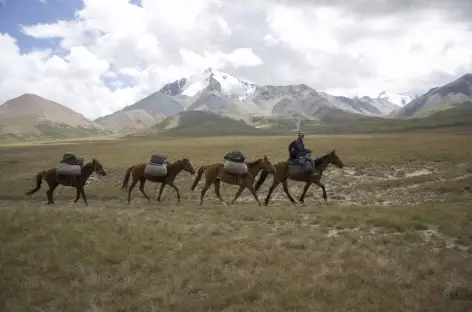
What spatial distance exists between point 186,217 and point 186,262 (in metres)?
Answer: 5.33

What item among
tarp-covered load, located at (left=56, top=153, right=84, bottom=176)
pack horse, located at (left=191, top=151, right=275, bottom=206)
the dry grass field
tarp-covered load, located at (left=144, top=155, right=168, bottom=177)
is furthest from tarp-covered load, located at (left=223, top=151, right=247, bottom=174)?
tarp-covered load, located at (left=56, top=153, right=84, bottom=176)

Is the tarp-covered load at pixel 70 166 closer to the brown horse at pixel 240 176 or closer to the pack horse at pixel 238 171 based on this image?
the brown horse at pixel 240 176

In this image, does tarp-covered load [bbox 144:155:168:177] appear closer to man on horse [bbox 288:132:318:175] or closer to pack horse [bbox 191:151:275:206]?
pack horse [bbox 191:151:275:206]

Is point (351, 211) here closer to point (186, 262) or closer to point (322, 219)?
point (322, 219)

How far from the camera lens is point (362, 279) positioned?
805 centimetres

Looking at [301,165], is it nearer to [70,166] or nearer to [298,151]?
[298,151]

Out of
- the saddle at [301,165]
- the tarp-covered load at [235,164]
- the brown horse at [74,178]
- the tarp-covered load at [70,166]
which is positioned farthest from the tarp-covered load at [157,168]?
the saddle at [301,165]

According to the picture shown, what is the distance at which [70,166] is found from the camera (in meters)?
19.9

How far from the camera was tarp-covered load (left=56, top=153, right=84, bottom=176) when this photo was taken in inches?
781

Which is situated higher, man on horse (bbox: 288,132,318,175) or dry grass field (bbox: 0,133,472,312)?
man on horse (bbox: 288,132,318,175)

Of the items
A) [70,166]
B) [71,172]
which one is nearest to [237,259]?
[71,172]

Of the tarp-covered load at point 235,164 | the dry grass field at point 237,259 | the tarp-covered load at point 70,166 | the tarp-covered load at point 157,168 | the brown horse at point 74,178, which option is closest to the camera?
the dry grass field at point 237,259

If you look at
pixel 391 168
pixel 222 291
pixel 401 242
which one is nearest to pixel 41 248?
pixel 222 291

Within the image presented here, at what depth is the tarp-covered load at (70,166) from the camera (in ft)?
65.1
